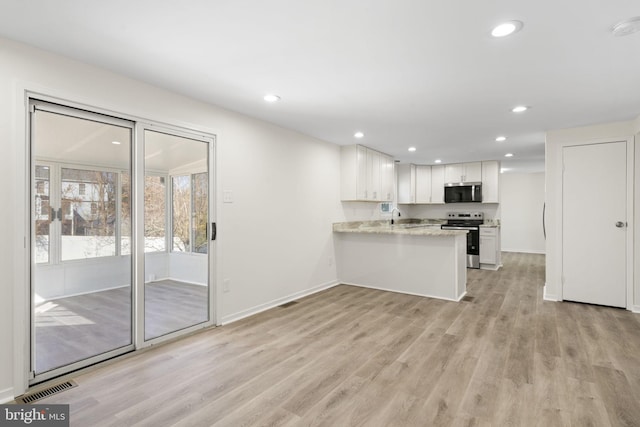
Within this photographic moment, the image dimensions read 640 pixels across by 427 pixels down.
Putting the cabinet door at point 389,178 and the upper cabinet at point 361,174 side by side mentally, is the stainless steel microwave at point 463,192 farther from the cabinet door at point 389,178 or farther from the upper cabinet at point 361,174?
the upper cabinet at point 361,174

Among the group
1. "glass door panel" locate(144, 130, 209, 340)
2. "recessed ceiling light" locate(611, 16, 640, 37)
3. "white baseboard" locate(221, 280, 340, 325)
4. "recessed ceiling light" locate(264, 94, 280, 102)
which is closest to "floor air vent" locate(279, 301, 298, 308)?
"white baseboard" locate(221, 280, 340, 325)

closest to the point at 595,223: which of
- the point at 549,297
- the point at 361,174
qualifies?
the point at 549,297

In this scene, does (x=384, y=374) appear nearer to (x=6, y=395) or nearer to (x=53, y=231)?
(x=6, y=395)

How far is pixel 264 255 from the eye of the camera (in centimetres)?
411

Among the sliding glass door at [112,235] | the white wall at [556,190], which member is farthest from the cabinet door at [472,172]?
the sliding glass door at [112,235]

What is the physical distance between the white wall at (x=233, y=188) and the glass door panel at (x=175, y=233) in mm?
196

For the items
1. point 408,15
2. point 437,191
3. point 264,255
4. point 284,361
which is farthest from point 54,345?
point 437,191

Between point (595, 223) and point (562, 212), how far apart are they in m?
0.38

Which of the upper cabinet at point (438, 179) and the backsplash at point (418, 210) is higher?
the upper cabinet at point (438, 179)

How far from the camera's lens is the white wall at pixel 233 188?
7.04 ft

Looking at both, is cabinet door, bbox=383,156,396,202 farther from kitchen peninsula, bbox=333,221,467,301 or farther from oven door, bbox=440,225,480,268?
oven door, bbox=440,225,480,268

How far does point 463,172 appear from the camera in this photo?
7.43m

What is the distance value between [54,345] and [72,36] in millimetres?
2341

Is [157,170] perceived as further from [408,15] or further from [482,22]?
[482,22]
